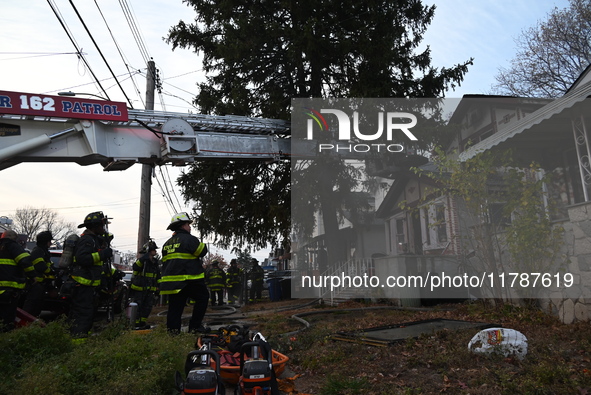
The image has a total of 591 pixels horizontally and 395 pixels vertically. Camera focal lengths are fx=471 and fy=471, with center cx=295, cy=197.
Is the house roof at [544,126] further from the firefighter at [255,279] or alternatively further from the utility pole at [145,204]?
the firefighter at [255,279]

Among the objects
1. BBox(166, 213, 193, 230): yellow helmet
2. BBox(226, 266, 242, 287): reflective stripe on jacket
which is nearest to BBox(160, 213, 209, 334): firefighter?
BBox(166, 213, 193, 230): yellow helmet

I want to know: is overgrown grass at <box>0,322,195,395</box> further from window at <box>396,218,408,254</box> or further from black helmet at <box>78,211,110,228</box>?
window at <box>396,218,408,254</box>

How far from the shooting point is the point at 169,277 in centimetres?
646

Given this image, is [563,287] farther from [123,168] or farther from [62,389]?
[123,168]

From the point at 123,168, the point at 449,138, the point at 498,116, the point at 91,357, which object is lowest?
the point at 91,357

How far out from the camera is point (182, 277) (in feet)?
21.3

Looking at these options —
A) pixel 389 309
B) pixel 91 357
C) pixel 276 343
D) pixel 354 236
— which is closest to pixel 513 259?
pixel 389 309

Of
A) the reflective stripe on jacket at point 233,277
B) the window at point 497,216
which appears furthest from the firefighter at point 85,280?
the reflective stripe on jacket at point 233,277

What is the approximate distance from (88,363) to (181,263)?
2405 mm

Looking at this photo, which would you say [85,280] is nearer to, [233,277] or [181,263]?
[181,263]

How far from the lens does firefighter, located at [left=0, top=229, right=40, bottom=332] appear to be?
6.82 metres

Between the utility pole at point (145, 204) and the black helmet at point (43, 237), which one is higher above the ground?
the utility pole at point (145, 204)

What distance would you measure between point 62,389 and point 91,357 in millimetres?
750

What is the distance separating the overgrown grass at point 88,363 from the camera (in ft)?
12.2
